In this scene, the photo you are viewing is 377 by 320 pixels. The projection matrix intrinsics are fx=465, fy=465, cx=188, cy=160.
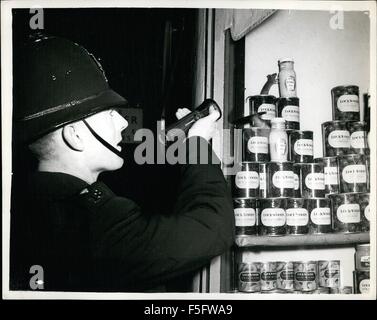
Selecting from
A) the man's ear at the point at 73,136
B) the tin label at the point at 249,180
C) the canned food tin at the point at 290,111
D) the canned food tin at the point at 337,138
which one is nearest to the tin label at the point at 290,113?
the canned food tin at the point at 290,111

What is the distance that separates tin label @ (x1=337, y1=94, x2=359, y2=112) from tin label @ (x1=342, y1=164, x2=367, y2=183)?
0.62 ft

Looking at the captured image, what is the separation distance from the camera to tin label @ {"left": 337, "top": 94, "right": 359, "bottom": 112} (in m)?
1.56

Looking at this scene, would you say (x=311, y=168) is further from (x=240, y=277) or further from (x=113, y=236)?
(x=113, y=236)

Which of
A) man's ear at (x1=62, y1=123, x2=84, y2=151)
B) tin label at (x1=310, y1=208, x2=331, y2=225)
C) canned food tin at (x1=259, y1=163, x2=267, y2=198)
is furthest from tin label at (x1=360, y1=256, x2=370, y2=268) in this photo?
man's ear at (x1=62, y1=123, x2=84, y2=151)

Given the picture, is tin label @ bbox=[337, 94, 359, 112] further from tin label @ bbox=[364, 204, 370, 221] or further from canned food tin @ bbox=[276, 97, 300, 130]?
tin label @ bbox=[364, 204, 370, 221]

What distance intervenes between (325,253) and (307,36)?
760 mm

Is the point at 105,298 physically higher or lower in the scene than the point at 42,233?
lower

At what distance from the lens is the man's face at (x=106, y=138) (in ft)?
5.18

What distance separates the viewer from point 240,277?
1.54m

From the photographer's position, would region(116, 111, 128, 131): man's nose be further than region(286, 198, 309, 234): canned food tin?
Yes

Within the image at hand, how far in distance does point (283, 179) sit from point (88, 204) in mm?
639

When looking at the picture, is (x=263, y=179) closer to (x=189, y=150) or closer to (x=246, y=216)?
(x=246, y=216)

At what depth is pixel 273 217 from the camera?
1.48m
